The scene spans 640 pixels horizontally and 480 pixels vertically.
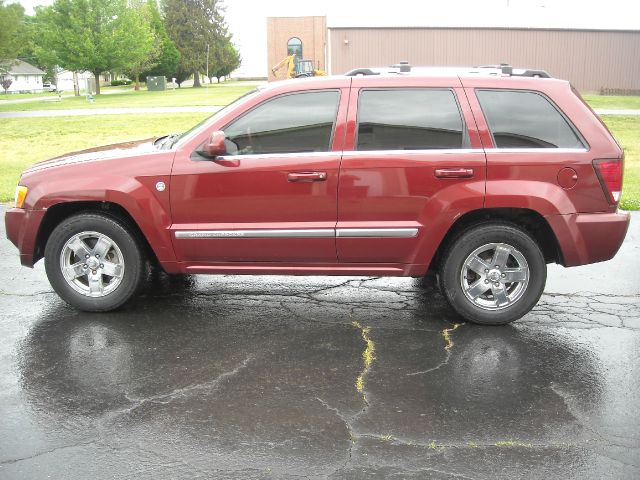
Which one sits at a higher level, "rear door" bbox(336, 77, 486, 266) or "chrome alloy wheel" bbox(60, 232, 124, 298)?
→ "rear door" bbox(336, 77, 486, 266)

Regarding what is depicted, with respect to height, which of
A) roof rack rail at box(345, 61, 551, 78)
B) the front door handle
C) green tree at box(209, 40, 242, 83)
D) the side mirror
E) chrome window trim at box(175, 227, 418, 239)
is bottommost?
chrome window trim at box(175, 227, 418, 239)

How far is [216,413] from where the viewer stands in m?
3.91

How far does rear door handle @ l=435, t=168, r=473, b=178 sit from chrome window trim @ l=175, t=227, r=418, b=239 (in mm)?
455

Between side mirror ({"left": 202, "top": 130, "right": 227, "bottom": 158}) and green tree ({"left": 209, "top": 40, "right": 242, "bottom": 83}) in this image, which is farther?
green tree ({"left": 209, "top": 40, "right": 242, "bottom": 83})

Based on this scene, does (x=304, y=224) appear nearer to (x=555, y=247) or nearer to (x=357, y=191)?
(x=357, y=191)

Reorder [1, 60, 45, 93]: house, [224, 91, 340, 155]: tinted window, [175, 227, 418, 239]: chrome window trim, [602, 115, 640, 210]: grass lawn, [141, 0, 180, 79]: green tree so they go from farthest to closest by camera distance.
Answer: [1, 60, 45, 93]: house < [141, 0, 180, 79]: green tree < [602, 115, 640, 210]: grass lawn < [224, 91, 340, 155]: tinted window < [175, 227, 418, 239]: chrome window trim

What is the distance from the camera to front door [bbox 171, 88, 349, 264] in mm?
5230

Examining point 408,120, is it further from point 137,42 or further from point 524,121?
point 137,42

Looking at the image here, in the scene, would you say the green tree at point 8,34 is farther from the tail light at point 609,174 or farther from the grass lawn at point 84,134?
the tail light at point 609,174

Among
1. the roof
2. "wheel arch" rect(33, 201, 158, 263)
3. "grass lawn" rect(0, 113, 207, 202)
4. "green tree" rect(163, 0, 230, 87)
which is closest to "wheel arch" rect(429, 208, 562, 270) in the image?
"wheel arch" rect(33, 201, 158, 263)

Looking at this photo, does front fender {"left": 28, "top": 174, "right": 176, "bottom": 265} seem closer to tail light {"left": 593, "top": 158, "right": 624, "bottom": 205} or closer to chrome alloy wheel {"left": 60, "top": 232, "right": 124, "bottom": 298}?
chrome alloy wheel {"left": 60, "top": 232, "right": 124, "bottom": 298}

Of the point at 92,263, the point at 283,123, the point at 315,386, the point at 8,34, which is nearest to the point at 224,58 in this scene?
the point at 8,34

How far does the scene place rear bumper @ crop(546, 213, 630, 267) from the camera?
512 centimetres

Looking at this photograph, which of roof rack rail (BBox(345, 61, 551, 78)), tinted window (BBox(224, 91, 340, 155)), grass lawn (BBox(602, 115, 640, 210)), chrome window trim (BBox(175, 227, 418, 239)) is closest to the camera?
chrome window trim (BBox(175, 227, 418, 239))
